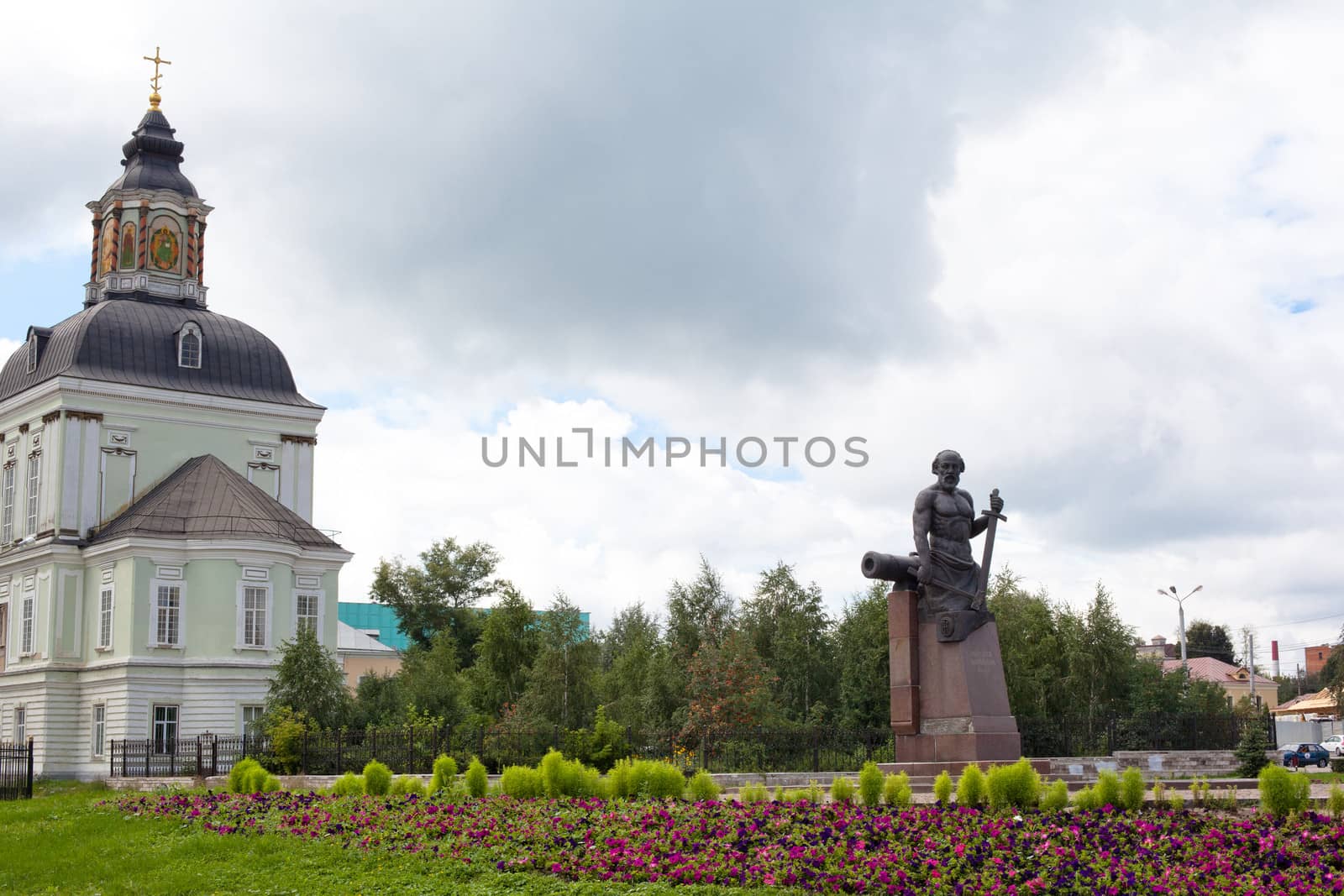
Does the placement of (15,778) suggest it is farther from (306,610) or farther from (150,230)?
(150,230)

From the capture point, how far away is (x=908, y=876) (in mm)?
10773

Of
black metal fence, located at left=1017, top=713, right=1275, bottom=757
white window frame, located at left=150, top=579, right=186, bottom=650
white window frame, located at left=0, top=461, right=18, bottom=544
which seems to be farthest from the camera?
white window frame, located at left=0, top=461, right=18, bottom=544

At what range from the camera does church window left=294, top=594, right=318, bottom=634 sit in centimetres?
4591

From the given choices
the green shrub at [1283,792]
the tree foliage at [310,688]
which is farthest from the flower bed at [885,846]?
the tree foliage at [310,688]

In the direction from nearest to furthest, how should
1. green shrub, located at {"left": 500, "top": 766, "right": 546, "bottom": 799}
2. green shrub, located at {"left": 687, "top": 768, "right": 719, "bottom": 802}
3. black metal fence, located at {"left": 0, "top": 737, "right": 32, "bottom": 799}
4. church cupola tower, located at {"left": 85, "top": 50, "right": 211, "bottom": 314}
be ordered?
1. green shrub, located at {"left": 687, "top": 768, "right": 719, "bottom": 802}
2. green shrub, located at {"left": 500, "top": 766, "right": 546, "bottom": 799}
3. black metal fence, located at {"left": 0, "top": 737, "right": 32, "bottom": 799}
4. church cupola tower, located at {"left": 85, "top": 50, "right": 211, "bottom": 314}

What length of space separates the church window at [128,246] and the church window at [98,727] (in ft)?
60.6

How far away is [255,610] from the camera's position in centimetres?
4469

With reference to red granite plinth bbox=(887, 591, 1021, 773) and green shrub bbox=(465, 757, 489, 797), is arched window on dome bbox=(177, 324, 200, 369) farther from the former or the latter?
red granite plinth bbox=(887, 591, 1021, 773)

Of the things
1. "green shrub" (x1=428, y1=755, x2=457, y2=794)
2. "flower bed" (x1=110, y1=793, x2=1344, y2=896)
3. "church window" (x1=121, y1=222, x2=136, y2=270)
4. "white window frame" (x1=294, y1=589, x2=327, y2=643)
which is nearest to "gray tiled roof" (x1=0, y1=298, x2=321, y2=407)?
"church window" (x1=121, y1=222, x2=136, y2=270)

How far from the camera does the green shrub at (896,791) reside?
543 inches

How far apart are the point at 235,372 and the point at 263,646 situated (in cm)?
1252

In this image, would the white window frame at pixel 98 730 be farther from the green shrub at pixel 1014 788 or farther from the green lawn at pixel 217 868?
the green shrub at pixel 1014 788

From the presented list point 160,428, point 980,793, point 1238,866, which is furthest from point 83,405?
point 1238,866

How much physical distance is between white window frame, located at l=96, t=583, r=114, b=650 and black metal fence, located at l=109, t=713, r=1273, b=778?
44.2 ft
